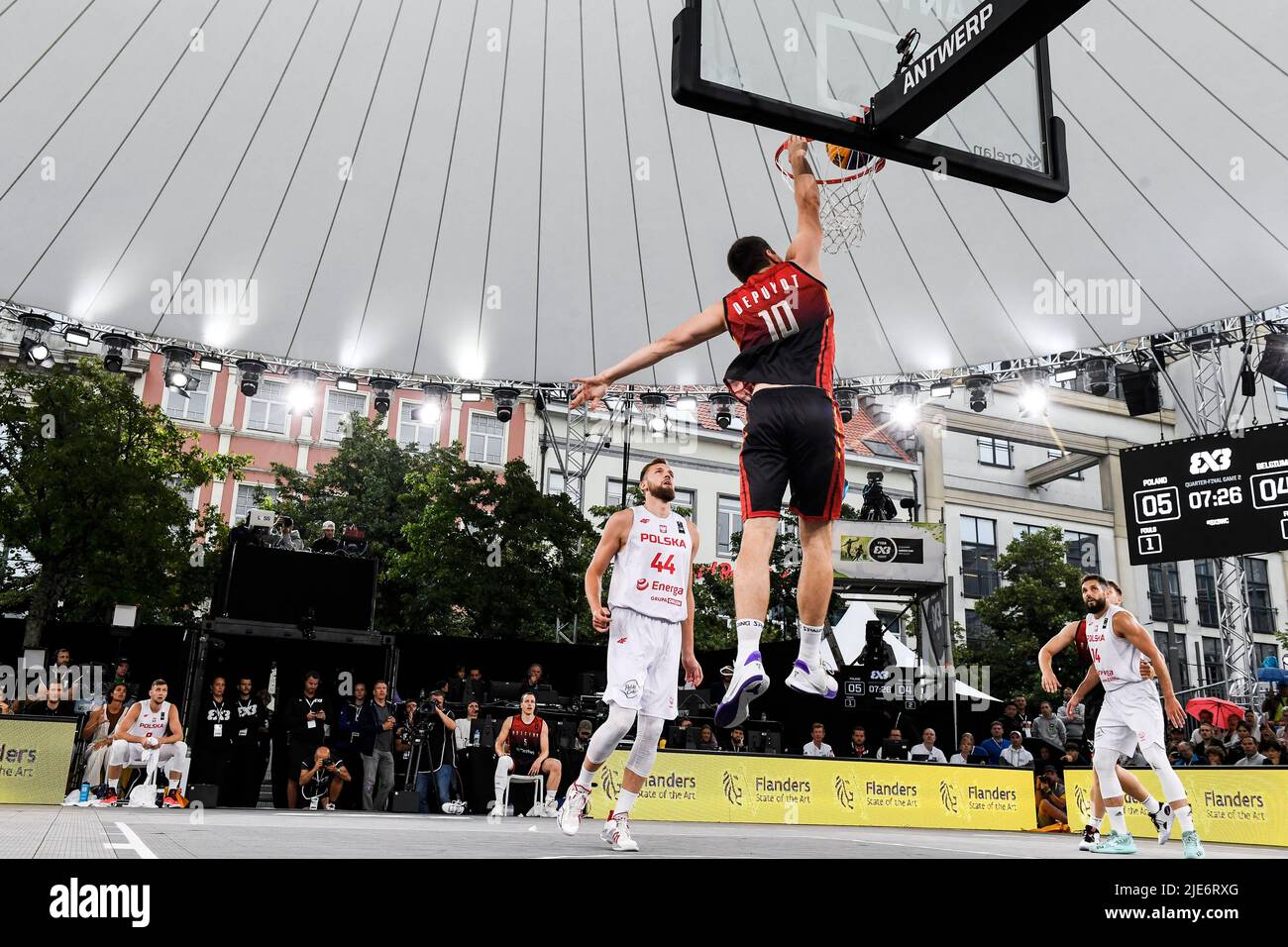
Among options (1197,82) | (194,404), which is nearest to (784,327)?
(1197,82)

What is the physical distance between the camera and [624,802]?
5.67 m

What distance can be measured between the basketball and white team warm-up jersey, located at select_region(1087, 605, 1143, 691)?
4659 mm

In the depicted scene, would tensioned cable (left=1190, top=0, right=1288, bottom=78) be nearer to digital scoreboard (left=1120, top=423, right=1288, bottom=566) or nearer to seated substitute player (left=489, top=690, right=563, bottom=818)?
digital scoreboard (left=1120, top=423, right=1288, bottom=566)

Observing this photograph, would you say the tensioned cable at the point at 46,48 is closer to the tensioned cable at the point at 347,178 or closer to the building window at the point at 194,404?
the tensioned cable at the point at 347,178

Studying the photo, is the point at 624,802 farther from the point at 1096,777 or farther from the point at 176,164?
the point at 176,164

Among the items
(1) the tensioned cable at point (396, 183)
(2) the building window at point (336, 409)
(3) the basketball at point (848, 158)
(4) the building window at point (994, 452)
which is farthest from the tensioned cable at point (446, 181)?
(4) the building window at point (994, 452)

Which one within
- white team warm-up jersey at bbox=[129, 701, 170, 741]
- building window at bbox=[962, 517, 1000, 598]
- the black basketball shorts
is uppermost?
building window at bbox=[962, 517, 1000, 598]

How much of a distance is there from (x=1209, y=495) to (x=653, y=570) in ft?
44.5

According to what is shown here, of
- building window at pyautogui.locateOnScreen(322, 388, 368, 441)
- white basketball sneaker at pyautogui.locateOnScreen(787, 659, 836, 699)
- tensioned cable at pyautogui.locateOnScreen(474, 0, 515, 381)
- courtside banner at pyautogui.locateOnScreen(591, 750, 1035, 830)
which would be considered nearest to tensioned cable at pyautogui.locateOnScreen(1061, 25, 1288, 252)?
tensioned cable at pyautogui.locateOnScreen(474, 0, 515, 381)

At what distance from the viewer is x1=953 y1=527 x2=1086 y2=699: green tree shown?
108 feet

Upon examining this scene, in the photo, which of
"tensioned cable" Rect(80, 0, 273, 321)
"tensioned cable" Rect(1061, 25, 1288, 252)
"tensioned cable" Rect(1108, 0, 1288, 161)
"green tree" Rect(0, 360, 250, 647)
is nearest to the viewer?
"tensioned cable" Rect(1108, 0, 1288, 161)

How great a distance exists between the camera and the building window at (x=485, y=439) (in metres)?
36.6

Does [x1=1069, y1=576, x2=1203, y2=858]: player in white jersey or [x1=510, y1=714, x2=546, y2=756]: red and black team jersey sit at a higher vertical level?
[x1=1069, y1=576, x2=1203, y2=858]: player in white jersey
